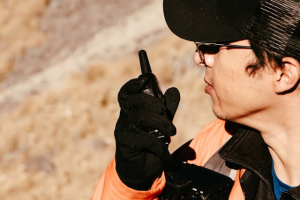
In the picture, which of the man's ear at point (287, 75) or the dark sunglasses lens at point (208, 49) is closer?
the man's ear at point (287, 75)

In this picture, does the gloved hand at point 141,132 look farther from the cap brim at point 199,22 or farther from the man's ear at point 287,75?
the man's ear at point 287,75

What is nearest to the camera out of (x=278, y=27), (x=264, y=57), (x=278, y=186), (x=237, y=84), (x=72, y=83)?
(x=278, y=27)

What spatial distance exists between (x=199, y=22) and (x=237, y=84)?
0.50 metres

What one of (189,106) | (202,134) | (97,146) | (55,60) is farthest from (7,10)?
(202,134)

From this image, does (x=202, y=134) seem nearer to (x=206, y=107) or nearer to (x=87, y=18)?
(x=206, y=107)

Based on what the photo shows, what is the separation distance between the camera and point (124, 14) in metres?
9.09

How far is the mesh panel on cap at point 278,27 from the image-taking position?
107 inches

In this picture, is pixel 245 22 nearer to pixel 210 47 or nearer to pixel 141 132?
pixel 210 47

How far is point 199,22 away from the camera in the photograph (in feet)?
9.92

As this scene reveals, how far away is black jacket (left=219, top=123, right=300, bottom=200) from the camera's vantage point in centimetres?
332

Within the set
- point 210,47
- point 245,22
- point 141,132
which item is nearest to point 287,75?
point 245,22

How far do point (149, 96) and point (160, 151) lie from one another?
38 cm

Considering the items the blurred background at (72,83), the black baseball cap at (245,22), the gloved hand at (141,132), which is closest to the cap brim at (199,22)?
the black baseball cap at (245,22)

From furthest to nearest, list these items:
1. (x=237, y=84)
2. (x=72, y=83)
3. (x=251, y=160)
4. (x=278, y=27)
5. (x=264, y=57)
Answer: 1. (x=72, y=83)
2. (x=251, y=160)
3. (x=237, y=84)
4. (x=264, y=57)
5. (x=278, y=27)
